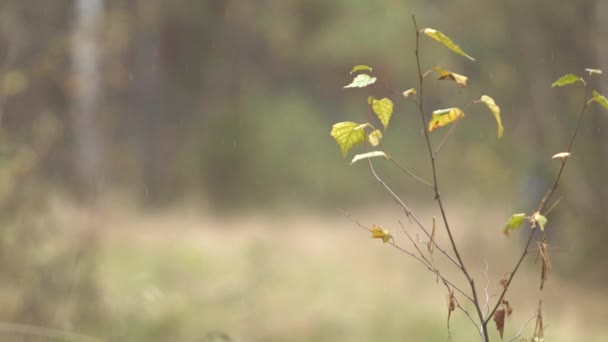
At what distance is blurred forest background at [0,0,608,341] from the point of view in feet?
19.9

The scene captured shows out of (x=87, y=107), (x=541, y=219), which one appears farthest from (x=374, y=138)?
(x=87, y=107)

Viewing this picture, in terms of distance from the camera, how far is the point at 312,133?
16.7 meters

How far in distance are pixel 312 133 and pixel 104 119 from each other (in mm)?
4510

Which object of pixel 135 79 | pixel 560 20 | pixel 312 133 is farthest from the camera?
pixel 135 79

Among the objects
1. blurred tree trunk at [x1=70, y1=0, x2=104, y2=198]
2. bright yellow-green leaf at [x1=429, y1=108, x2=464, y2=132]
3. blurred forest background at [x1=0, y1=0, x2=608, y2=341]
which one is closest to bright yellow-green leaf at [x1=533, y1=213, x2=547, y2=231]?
bright yellow-green leaf at [x1=429, y1=108, x2=464, y2=132]

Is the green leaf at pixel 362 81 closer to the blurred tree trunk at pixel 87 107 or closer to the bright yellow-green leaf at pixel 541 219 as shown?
the bright yellow-green leaf at pixel 541 219

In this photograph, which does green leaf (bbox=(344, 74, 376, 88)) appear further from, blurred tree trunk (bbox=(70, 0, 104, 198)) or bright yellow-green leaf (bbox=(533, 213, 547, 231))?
blurred tree trunk (bbox=(70, 0, 104, 198))

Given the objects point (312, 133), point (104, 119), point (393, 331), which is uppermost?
point (104, 119)

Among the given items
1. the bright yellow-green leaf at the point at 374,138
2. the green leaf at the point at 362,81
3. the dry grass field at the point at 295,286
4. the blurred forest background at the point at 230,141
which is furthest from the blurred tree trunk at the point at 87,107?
the green leaf at the point at 362,81

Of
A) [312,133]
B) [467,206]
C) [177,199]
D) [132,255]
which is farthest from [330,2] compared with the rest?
[132,255]

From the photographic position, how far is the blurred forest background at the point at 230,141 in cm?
608

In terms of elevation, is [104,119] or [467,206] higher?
[104,119]

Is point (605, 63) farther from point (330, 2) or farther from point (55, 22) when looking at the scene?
point (55, 22)

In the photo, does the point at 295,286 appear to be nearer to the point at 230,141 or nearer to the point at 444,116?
the point at 230,141
